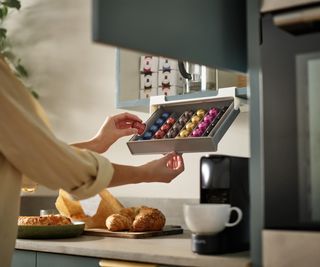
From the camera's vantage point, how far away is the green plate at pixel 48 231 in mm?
2064

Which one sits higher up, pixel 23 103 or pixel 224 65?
pixel 224 65

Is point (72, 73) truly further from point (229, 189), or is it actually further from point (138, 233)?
point (229, 189)

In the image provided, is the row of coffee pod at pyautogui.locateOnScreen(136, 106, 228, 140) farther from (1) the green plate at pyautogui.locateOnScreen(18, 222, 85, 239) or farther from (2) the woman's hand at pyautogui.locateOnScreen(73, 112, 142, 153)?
(1) the green plate at pyautogui.locateOnScreen(18, 222, 85, 239)

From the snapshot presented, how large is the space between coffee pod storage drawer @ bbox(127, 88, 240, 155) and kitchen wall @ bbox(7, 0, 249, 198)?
26 cm

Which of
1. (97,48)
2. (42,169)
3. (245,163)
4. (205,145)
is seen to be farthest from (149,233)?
(97,48)

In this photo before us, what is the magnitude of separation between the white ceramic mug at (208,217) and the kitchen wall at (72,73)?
0.90m

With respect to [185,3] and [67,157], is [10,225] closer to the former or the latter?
[67,157]

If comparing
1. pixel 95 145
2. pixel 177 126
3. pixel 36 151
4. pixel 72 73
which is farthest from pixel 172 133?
pixel 72 73

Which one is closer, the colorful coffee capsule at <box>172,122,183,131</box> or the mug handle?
the mug handle

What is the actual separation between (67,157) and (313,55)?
67cm

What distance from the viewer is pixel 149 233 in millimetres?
2072

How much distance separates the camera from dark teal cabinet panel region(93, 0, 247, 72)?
1230mm

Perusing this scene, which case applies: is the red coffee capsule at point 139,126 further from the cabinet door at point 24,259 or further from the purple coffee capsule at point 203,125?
the cabinet door at point 24,259

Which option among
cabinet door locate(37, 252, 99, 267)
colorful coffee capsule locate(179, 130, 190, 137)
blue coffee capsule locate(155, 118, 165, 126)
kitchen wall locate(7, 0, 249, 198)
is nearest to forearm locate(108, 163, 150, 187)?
cabinet door locate(37, 252, 99, 267)
